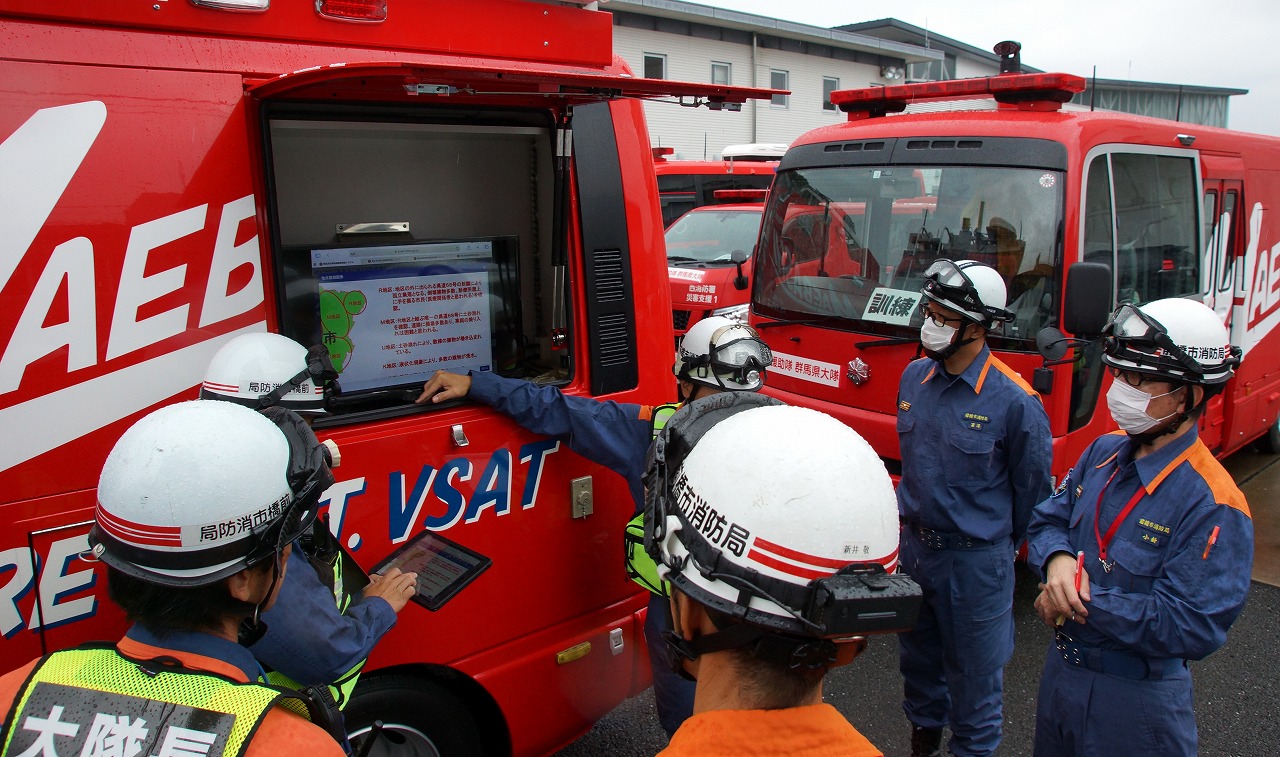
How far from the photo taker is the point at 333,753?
1312 mm

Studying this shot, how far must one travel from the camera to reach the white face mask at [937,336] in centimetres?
325

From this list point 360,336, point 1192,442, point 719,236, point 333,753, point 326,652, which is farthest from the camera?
point 719,236

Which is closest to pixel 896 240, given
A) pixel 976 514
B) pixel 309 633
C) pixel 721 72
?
pixel 976 514

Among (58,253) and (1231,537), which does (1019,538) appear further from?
(58,253)

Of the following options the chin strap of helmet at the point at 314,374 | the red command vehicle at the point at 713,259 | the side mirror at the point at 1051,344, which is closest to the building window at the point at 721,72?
the red command vehicle at the point at 713,259

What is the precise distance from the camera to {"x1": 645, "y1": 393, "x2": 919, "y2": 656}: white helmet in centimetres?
118

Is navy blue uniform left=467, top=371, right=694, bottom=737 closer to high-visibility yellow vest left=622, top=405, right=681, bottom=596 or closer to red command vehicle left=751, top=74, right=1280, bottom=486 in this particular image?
high-visibility yellow vest left=622, top=405, right=681, bottom=596

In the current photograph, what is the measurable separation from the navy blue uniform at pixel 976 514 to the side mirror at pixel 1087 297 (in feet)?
2.69

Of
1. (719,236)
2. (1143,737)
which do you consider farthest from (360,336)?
(719,236)

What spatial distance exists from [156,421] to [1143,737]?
8.50 ft

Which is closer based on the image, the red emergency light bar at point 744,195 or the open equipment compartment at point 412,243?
the open equipment compartment at point 412,243

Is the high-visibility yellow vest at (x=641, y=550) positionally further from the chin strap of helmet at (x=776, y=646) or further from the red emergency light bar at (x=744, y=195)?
the red emergency light bar at (x=744, y=195)

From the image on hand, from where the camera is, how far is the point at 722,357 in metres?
2.77

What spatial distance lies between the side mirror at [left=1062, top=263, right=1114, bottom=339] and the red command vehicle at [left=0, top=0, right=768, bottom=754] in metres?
2.13
